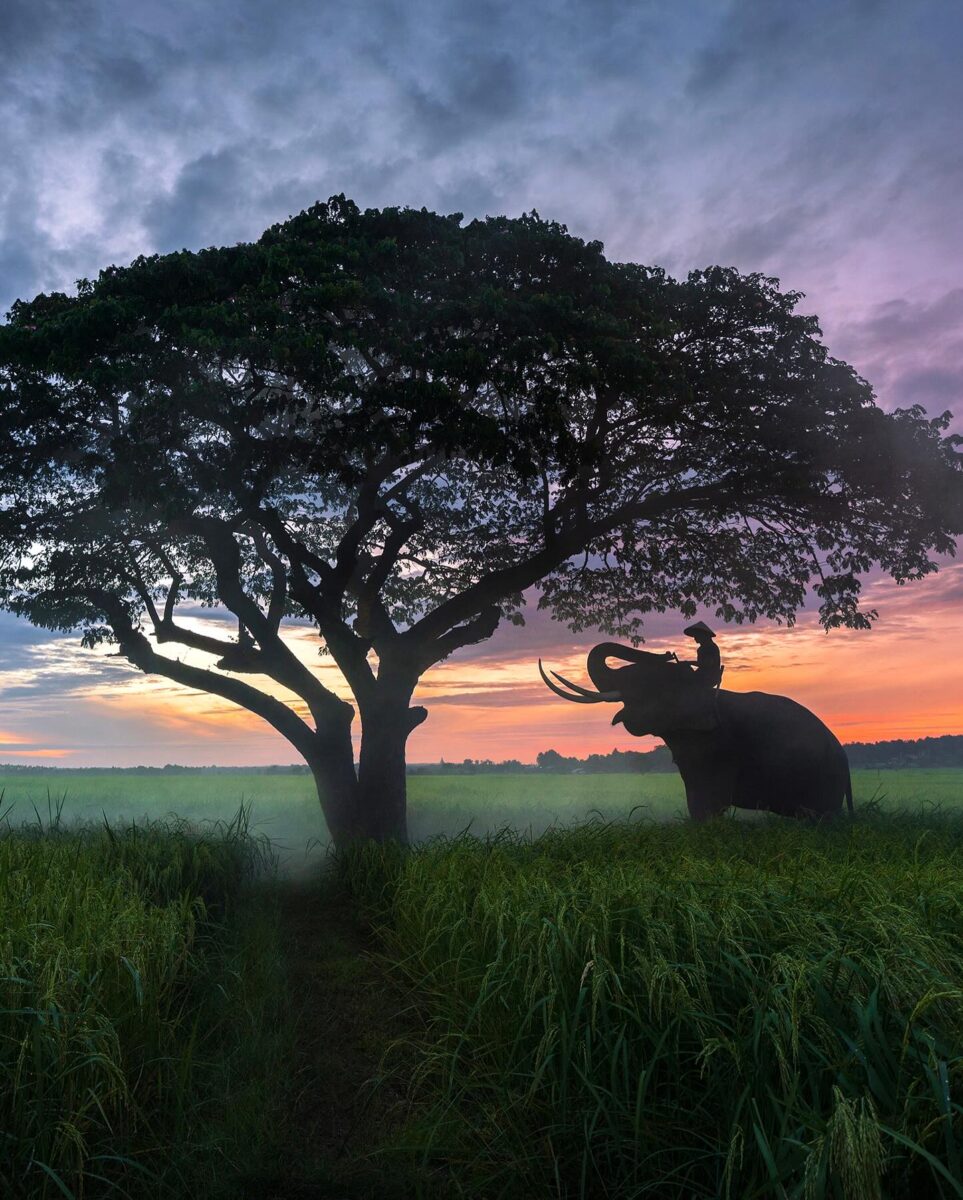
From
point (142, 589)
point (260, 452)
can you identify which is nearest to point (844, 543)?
point (260, 452)

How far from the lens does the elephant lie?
1401 centimetres

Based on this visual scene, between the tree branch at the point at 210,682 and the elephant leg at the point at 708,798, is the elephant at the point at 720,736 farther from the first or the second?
the tree branch at the point at 210,682

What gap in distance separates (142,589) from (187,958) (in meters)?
10.9

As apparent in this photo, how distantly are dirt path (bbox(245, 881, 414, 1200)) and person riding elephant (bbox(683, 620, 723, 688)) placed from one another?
7.34m

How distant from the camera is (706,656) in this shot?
14656 mm

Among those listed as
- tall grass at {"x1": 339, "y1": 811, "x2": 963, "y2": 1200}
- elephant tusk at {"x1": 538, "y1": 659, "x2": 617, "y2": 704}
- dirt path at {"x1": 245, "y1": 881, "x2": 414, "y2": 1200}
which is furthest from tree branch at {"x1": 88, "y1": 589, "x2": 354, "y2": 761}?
tall grass at {"x1": 339, "y1": 811, "x2": 963, "y2": 1200}

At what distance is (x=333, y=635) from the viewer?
15172mm

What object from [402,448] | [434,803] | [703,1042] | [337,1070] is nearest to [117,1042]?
[337,1070]

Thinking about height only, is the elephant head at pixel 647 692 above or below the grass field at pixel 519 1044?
above

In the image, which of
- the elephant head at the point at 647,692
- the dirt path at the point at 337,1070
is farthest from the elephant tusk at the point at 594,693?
the dirt path at the point at 337,1070

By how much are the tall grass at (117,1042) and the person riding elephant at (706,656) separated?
343 inches

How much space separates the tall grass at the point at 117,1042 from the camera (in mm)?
4543

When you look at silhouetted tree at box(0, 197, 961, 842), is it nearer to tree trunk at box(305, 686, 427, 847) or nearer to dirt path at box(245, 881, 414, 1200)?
tree trunk at box(305, 686, 427, 847)

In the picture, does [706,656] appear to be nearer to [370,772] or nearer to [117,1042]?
[370,772]
